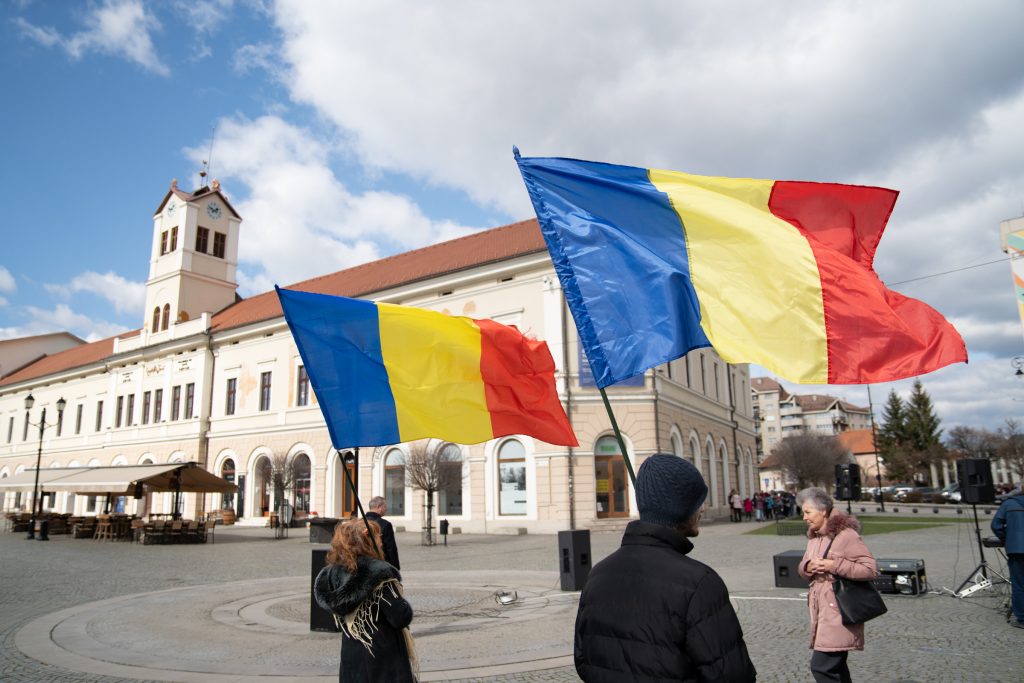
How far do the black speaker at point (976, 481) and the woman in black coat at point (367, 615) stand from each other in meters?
10.1

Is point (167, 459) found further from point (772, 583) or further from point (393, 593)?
point (393, 593)

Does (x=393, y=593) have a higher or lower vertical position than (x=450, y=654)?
higher

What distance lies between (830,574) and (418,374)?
141 inches

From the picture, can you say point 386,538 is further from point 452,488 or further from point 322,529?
point 452,488

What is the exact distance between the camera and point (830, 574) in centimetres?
485

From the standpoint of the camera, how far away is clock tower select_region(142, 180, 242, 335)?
149ft

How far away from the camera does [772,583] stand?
12.4 m

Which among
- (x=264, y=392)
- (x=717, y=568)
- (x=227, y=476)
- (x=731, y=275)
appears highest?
(x=264, y=392)

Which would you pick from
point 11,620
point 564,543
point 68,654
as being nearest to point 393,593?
point 68,654

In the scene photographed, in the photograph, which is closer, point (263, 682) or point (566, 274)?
point (566, 274)

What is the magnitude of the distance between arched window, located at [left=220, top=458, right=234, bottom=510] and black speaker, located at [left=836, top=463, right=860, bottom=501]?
101 feet

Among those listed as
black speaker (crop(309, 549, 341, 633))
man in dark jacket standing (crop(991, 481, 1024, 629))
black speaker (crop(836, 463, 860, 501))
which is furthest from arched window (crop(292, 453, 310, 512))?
man in dark jacket standing (crop(991, 481, 1024, 629))

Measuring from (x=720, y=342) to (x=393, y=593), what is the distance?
2538 mm

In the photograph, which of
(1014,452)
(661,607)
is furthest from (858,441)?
(661,607)
